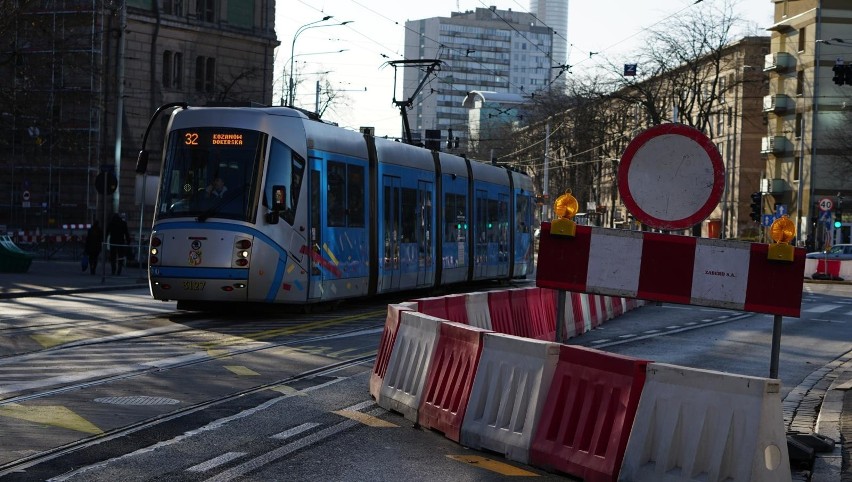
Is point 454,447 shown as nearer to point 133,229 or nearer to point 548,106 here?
point 133,229

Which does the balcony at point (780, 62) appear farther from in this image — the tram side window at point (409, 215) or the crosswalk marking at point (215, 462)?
the crosswalk marking at point (215, 462)

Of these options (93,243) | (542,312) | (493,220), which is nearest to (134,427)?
(542,312)

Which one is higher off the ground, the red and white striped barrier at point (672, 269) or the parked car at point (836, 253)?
the red and white striped barrier at point (672, 269)

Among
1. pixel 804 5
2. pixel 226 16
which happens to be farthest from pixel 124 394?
pixel 804 5

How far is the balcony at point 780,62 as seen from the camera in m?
83.1

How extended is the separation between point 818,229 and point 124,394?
70132 mm

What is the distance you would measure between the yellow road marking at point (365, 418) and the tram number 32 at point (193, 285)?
9.69m

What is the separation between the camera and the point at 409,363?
10945mm

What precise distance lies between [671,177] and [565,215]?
76cm

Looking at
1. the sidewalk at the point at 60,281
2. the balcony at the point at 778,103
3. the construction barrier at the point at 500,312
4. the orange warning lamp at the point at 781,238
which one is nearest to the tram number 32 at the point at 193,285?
the construction barrier at the point at 500,312

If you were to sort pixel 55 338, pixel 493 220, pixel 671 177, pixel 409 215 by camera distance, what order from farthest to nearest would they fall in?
pixel 493 220 < pixel 409 215 < pixel 55 338 < pixel 671 177

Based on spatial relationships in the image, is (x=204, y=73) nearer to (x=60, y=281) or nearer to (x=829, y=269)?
(x=829, y=269)

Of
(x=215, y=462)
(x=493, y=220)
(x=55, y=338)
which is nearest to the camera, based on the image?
(x=215, y=462)

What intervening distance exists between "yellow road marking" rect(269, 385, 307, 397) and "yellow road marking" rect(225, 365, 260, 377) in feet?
3.13
